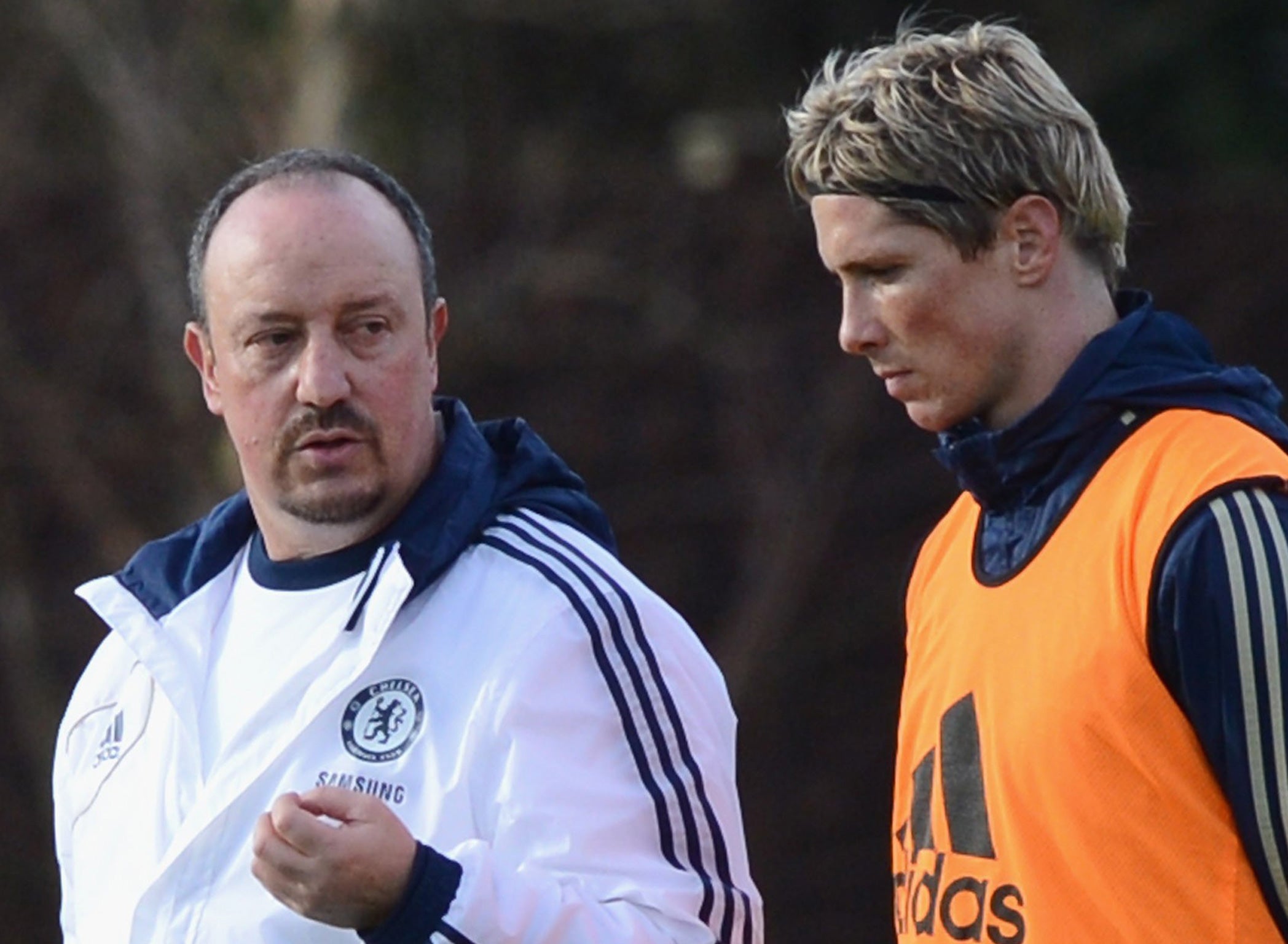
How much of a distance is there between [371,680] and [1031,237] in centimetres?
98

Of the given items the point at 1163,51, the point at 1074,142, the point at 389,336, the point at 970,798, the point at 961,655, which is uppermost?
the point at 1163,51

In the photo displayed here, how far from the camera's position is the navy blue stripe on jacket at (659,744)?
8.77 feet

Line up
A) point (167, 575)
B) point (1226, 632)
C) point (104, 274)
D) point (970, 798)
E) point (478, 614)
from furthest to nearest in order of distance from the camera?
point (104, 274) → point (167, 575) → point (478, 614) → point (970, 798) → point (1226, 632)

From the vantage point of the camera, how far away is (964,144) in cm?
264

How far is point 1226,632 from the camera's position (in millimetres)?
2277

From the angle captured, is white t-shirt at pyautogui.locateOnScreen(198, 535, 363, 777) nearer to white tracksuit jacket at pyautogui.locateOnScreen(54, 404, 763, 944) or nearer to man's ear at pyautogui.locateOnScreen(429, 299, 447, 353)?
white tracksuit jacket at pyautogui.locateOnScreen(54, 404, 763, 944)

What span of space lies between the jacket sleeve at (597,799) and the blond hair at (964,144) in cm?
60

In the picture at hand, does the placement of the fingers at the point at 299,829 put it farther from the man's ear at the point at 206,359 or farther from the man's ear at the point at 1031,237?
the man's ear at the point at 1031,237

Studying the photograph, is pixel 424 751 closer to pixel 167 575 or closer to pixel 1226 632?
pixel 167 575

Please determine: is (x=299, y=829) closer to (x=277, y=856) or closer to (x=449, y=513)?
(x=277, y=856)

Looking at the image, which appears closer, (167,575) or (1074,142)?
(1074,142)

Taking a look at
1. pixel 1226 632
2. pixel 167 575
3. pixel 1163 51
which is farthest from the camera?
pixel 1163 51

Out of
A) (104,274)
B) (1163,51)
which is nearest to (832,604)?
(104,274)

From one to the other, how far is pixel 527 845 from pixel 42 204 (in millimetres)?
4775
